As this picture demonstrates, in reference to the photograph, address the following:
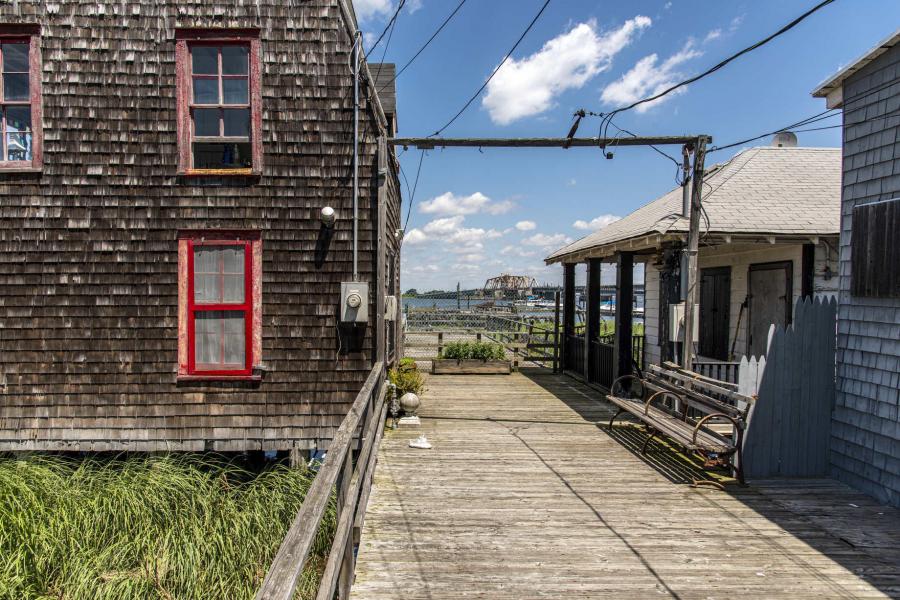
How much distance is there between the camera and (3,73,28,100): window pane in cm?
730

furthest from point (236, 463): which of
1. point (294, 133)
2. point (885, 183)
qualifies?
point (885, 183)

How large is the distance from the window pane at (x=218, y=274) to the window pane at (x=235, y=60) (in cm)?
251

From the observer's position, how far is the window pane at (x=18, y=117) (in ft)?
25.0

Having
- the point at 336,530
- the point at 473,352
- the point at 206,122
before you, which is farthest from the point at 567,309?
the point at 336,530

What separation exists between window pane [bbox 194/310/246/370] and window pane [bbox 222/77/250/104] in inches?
119

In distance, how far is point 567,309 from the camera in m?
12.9

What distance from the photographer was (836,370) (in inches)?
225

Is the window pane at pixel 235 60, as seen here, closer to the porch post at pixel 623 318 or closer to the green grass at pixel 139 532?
the green grass at pixel 139 532

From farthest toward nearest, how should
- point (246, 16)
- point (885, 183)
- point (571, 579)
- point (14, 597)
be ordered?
point (246, 16) < point (885, 183) < point (14, 597) < point (571, 579)

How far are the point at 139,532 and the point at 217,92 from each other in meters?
5.73

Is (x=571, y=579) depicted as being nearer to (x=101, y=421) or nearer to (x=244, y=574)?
(x=244, y=574)

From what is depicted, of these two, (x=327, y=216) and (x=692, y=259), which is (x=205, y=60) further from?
(x=692, y=259)

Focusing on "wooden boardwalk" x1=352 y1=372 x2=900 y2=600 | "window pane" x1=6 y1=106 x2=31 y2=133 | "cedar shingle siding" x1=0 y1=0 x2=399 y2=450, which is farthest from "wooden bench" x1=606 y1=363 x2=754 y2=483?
"window pane" x1=6 y1=106 x2=31 y2=133

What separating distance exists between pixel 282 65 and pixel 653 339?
8793 millimetres
